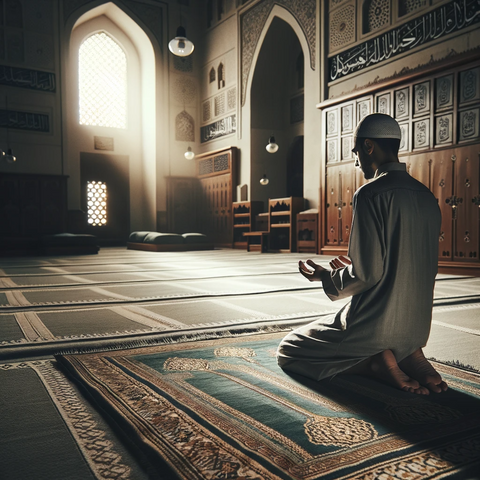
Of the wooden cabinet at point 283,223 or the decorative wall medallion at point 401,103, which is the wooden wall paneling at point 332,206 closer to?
the wooden cabinet at point 283,223

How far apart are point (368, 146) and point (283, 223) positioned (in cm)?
705

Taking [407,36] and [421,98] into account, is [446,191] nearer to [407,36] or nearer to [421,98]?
[421,98]

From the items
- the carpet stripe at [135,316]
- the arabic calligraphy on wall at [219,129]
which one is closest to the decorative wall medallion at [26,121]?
the arabic calligraphy on wall at [219,129]

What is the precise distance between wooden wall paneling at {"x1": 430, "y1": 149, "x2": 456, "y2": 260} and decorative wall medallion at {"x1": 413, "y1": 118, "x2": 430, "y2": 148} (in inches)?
9.1

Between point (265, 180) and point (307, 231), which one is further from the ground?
point (265, 180)

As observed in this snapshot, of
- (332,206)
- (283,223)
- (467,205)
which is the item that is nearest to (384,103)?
(332,206)

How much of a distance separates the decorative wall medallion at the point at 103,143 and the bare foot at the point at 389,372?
10.6 metres

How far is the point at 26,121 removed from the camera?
9672 millimetres

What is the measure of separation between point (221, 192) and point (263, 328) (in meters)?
8.49

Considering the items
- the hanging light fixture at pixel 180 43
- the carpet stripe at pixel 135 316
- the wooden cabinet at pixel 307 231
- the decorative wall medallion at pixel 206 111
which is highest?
the decorative wall medallion at pixel 206 111

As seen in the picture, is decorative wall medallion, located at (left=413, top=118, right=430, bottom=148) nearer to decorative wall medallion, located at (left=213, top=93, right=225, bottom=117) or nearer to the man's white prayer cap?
the man's white prayer cap

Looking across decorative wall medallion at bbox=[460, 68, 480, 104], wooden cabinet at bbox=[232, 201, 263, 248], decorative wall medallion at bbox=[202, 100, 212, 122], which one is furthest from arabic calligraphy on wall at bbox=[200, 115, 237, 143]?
decorative wall medallion at bbox=[460, 68, 480, 104]

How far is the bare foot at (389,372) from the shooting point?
4.59 ft

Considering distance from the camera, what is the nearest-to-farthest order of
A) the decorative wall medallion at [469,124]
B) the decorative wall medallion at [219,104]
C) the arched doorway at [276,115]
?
1. the decorative wall medallion at [469,124]
2. the arched doorway at [276,115]
3. the decorative wall medallion at [219,104]
